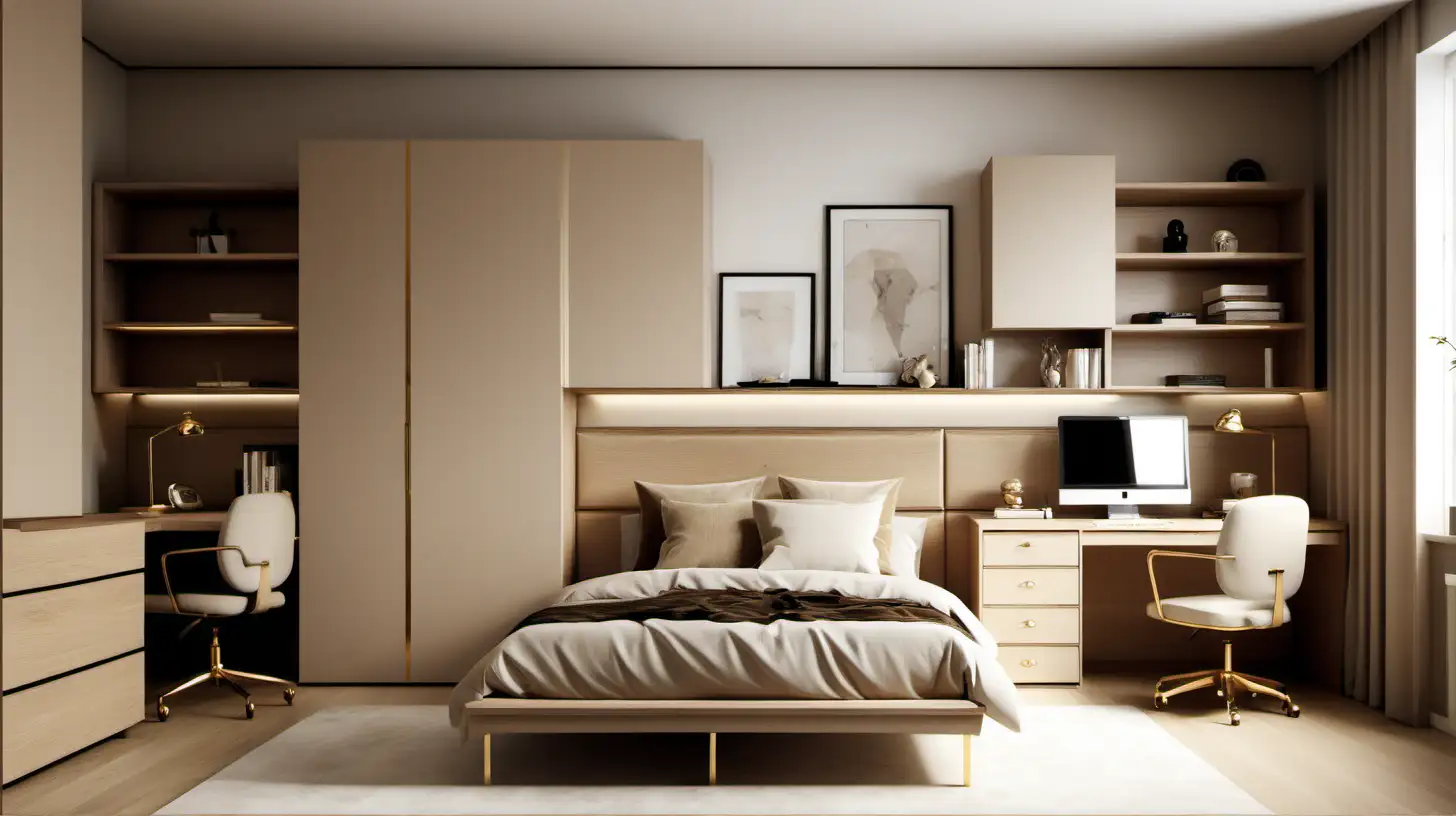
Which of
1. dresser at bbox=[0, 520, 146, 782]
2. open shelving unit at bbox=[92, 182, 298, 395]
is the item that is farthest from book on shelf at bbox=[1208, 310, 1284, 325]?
dresser at bbox=[0, 520, 146, 782]

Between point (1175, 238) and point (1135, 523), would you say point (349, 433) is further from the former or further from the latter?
point (1175, 238)

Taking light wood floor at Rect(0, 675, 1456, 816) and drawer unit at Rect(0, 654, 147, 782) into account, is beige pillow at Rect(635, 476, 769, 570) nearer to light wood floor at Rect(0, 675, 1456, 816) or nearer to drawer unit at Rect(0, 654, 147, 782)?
light wood floor at Rect(0, 675, 1456, 816)

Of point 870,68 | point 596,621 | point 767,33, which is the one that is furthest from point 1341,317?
point 596,621

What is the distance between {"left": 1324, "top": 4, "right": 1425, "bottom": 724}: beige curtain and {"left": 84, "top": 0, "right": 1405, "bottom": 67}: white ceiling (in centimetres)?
34

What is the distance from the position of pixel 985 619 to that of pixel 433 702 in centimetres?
245

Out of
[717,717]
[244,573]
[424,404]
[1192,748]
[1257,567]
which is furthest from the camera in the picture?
[424,404]

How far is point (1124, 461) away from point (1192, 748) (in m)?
1.53

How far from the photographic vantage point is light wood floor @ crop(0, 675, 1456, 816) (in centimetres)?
323

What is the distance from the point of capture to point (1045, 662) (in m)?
4.57

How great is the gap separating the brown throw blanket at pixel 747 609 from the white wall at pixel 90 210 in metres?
2.68

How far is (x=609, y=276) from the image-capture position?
15.5 ft

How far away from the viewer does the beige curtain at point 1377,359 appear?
4.16 meters

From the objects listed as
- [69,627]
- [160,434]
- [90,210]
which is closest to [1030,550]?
[69,627]

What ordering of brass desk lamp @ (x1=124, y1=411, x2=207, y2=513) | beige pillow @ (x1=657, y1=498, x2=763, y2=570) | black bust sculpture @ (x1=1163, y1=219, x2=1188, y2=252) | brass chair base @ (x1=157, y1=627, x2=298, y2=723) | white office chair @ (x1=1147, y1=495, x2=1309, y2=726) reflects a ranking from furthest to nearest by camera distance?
1. black bust sculpture @ (x1=1163, y1=219, x2=1188, y2=252)
2. brass desk lamp @ (x1=124, y1=411, x2=207, y2=513)
3. beige pillow @ (x1=657, y1=498, x2=763, y2=570)
4. brass chair base @ (x1=157, y1=627, x2=298, y2=723)
5. white office chair @ (x1=1147, y1=495, x2=1309, y2=726)
